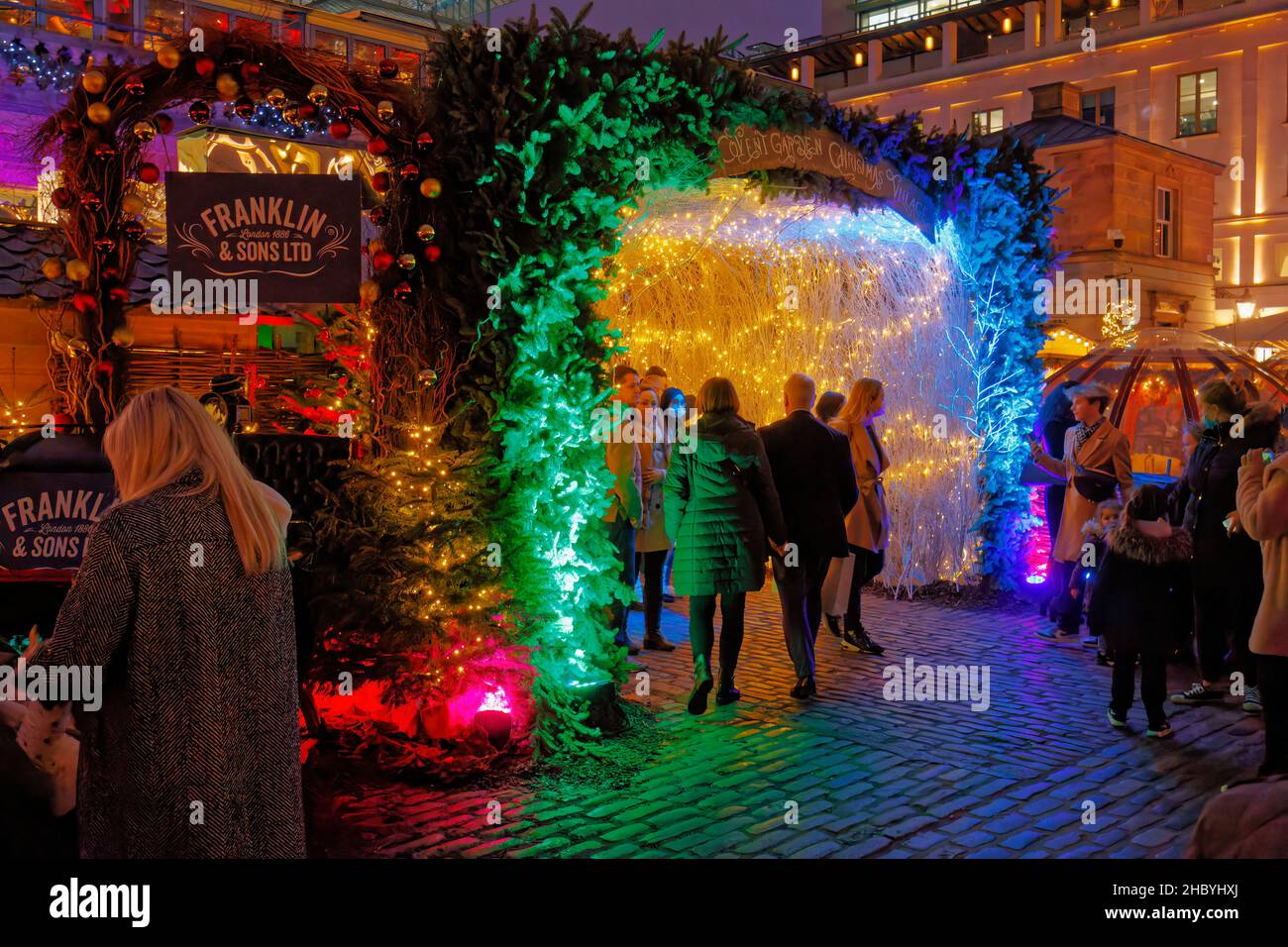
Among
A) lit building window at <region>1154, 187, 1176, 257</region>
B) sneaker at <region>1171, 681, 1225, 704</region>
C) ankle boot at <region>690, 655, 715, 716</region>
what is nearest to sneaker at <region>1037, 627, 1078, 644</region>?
sneaker at <region>1171, 681, 1225, 704</region>

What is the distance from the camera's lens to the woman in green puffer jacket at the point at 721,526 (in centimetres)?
674

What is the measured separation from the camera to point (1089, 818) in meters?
5.03

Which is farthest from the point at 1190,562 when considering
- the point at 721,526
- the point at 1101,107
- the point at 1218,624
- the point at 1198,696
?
the point at 1101,107

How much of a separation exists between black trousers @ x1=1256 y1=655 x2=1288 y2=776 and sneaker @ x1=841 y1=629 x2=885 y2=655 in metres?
3.20

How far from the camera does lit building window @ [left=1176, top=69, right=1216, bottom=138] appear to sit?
114ft

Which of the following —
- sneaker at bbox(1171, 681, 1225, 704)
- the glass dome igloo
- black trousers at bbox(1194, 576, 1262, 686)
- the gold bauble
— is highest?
the gold bauble

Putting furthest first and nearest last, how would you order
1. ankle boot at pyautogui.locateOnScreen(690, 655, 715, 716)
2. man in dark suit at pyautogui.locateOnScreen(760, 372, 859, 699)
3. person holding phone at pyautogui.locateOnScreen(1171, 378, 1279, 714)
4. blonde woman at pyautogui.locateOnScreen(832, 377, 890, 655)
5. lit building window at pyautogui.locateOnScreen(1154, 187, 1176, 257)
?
1. lit building window at pyautogui.locateOnScreen(1154, 187, 1176, 257)
2. blonde woman at pyautogui.locateOnScreen(832, 377, 890, 655)
3. man in dark suit at pyautogui.locateOnScreen(760, 372, 859, 699)
4. person holding phone at pyautogui.locateOnScreen(1171, 378, 1279, 714)
5. ankle boot at pyautogui.locateOnScreen(690, 655, 715, 716)

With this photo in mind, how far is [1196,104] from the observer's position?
115ft

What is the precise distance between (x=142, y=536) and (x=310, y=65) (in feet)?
12.0

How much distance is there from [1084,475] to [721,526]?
3.52 metres

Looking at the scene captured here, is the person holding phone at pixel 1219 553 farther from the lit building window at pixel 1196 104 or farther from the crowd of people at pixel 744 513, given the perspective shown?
the lit building window at pixel 1196 104

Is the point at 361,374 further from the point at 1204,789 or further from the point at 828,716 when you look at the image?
the point at 1204,789

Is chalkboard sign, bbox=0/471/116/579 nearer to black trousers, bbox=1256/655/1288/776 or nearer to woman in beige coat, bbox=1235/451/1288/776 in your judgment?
woman in beige coat, bbox=1235/451/1288/776

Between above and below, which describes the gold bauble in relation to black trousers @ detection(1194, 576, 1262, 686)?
above
